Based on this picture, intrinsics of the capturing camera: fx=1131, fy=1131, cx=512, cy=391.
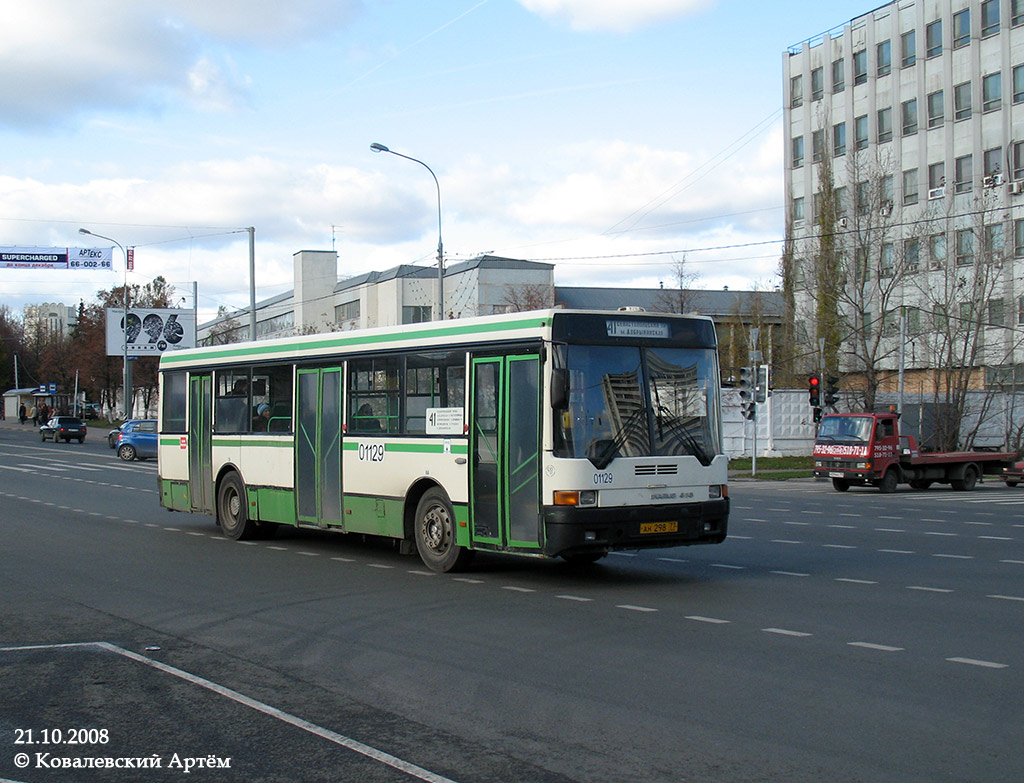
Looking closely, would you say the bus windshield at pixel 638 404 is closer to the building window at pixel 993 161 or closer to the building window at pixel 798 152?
the building window at pixel 993 161

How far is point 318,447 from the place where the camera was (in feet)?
50.3

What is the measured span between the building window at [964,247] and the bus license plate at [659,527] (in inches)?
1481

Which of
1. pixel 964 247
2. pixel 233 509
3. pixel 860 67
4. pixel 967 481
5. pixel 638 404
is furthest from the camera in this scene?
pixel 860 67

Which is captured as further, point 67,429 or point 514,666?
point 67,429

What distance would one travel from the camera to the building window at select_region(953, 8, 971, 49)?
55.1m

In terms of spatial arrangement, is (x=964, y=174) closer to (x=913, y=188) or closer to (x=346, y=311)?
(x=913, y=188)

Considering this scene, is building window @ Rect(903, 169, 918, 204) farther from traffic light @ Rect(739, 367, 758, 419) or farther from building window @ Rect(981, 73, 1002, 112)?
traffic light @ Rect(739, 367, 758, 419)

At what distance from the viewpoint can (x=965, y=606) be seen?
10.8 m

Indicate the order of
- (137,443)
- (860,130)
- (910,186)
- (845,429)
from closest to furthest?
(845,429), (137,443), (910,186), (860,130)

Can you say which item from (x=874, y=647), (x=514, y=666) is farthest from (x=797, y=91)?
(x=514, y=666)

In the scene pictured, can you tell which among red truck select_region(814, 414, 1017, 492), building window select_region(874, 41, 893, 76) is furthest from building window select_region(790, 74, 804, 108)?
red truck select_region(814, 414, 1017, 492)

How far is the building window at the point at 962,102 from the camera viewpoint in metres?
55.8

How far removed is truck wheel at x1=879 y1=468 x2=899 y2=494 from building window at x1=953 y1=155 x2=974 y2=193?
2974 cm

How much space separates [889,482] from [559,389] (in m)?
21.9
